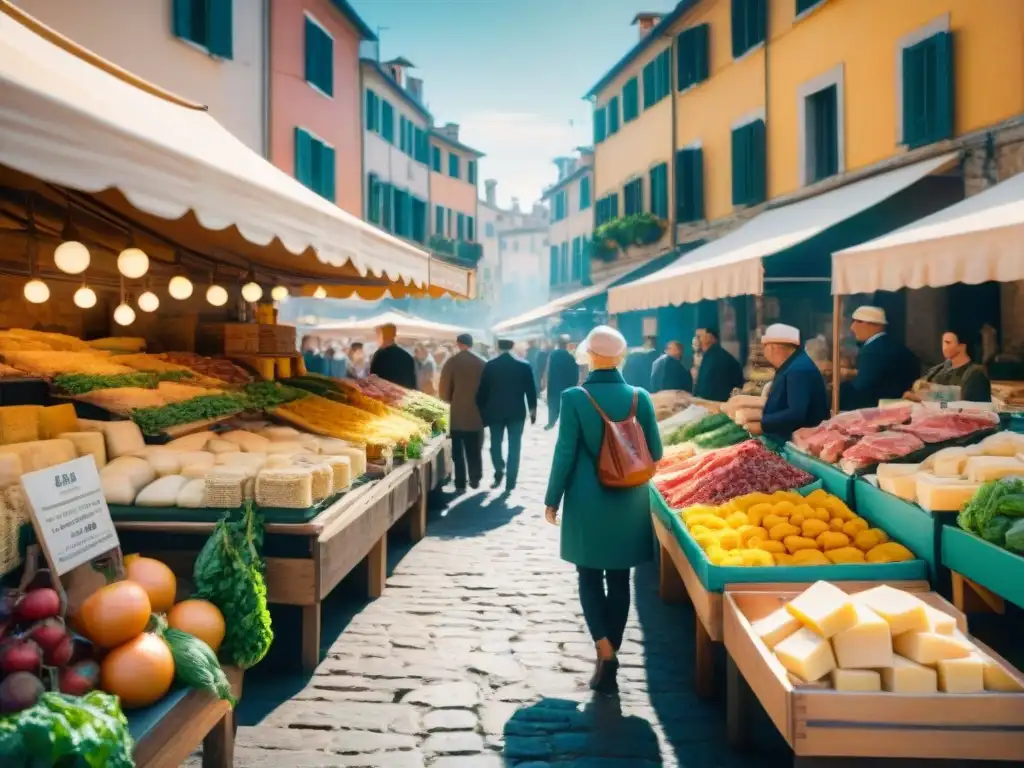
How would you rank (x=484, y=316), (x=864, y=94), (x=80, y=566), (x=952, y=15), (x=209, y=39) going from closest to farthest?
(x=80, y=566) → (x=952, y=15) → (x=864, y=94) → (x=209, y=39) → (x=484, y=316)

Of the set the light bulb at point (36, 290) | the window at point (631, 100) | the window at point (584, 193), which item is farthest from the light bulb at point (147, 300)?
the window at point (584, 193)

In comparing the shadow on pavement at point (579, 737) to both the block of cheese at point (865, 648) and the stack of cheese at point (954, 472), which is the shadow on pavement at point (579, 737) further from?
the stack of cheese at point (954, 472)

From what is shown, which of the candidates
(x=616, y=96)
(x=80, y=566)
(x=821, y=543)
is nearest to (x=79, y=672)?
(x=80, y=566)

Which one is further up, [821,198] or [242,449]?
[821,198]

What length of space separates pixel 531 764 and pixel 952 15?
37.9ft

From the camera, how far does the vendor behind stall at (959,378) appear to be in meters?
8.37

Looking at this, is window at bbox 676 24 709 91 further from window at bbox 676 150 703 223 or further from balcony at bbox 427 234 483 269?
balcony at bbox 427 234 483 269

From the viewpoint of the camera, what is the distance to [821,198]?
46.2 feet

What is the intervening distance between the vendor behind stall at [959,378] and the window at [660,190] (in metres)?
13.3

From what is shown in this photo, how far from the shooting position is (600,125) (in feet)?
90.9

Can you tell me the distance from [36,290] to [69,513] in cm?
334

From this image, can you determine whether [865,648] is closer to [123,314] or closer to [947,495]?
[947,495]

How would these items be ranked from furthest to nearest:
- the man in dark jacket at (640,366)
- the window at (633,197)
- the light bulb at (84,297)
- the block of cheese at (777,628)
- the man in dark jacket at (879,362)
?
the window at (633,197) < the man in dark jacket at (640,366) < the man in dark jacket at (879,362) < the light bulb at (84,297) < the block of cheese at (777,628)

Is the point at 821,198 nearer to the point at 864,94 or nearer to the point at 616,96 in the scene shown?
the point at 864,94
